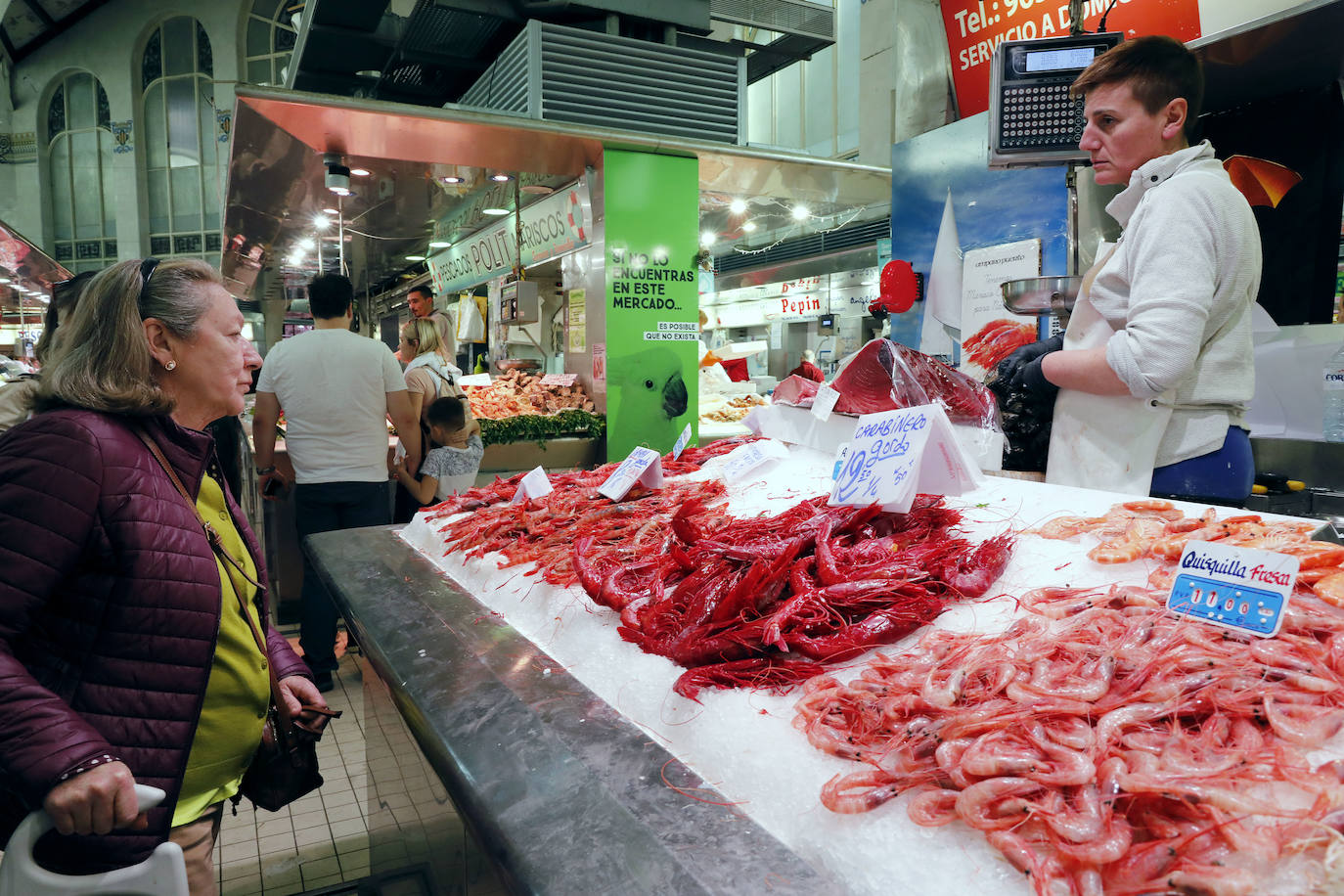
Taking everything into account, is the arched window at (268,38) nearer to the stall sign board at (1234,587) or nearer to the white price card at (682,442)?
the white price card at (682,442)

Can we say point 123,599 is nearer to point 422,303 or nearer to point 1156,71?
point 1156,71

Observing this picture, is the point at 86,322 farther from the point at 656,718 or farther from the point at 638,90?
the point at 638,90

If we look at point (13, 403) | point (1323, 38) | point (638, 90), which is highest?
point (638, 90)

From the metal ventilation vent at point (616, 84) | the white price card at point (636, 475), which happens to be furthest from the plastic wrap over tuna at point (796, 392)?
the metal ventilation vent at point (616, 84)

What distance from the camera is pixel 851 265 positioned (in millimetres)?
10406

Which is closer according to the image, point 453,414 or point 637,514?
point 637,514

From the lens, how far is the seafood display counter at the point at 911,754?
31.5 inches

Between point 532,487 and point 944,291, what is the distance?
12.0 feet

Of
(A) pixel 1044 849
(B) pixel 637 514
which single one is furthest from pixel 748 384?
(A) pixel 1044 849

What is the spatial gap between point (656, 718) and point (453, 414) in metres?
3.92

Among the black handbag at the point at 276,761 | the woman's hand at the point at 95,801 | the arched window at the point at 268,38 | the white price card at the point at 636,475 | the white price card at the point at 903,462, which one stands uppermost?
the arched window at the point at 268,38

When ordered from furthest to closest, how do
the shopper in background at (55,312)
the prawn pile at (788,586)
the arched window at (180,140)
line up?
the arched window at (180,140), the shopper in background at (55,312), the prawn pile at (788,586)

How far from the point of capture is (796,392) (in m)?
3.22

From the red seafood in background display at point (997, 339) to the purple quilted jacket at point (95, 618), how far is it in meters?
4.41
